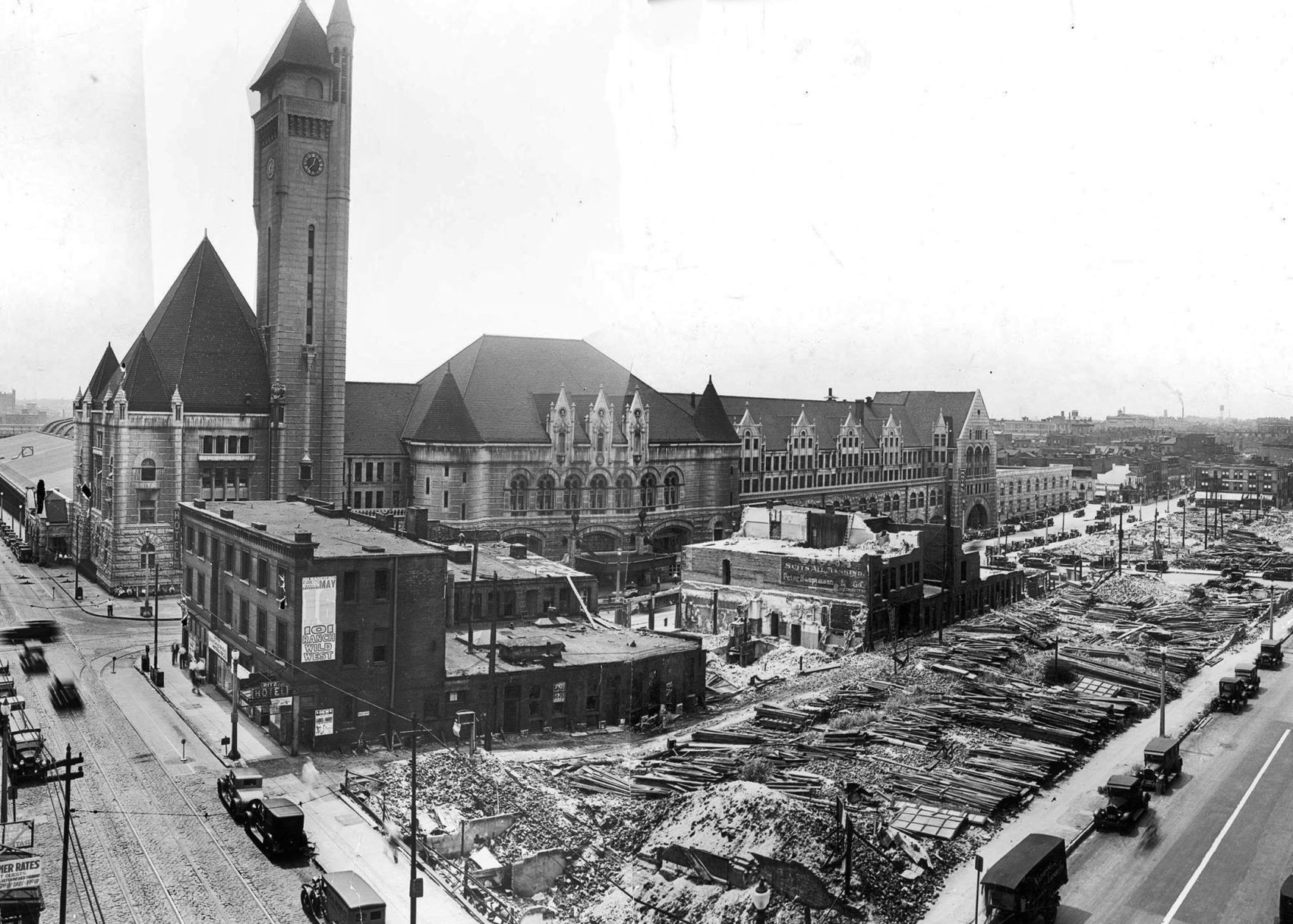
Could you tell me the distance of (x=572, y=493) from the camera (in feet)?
250

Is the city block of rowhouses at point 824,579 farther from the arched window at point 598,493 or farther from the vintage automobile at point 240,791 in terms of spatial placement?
the vintage automobile at point 240,791

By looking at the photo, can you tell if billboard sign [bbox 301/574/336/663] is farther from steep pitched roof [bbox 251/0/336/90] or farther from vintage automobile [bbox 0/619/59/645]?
steep pitched roof [bbox 251/0/336/90]

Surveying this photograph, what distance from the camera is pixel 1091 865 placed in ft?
98.1

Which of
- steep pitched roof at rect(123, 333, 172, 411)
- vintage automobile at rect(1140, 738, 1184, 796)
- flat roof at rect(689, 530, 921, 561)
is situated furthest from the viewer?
steep pitched roof at rect(123, 333, 172, 411)

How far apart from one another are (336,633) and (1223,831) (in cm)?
3005

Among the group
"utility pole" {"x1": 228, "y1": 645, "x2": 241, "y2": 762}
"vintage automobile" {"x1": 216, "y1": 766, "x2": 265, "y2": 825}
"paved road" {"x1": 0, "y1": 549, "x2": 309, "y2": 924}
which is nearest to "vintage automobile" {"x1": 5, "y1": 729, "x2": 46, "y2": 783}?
"paved road" {"x1": 0, "y1": 549, "x2": 309, "y2": 924}

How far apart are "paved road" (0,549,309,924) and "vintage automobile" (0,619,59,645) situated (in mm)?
8057

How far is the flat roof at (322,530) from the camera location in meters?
39.7

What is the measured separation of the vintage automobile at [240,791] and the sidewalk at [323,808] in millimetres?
1514

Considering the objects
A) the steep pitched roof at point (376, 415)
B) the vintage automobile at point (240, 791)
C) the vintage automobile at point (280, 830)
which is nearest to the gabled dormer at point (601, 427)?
the steep pitched roof at point (376, 415)

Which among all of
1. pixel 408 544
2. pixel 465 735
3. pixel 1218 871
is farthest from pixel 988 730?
pixel 408 544

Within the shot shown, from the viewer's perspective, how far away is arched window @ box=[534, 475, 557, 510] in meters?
74.7

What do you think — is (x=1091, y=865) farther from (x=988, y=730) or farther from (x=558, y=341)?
(x=558, y=341)

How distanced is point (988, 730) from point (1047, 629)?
2588cm
